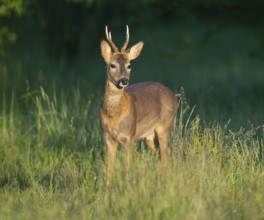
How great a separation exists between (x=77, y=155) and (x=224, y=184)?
95.5 inches

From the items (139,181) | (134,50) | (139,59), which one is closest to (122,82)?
(134,50)

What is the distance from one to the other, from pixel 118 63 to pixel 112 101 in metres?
0.38

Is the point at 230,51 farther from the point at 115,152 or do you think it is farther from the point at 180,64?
the point at 115,152

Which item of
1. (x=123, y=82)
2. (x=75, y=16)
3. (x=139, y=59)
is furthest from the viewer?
(x=139, y=59)

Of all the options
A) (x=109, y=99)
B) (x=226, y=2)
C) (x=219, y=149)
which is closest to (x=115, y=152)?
(x=109, y=99)

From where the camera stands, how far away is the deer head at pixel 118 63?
28.3ft

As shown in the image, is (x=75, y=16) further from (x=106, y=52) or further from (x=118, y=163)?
(x=118, y=163)

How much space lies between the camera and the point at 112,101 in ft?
28.9

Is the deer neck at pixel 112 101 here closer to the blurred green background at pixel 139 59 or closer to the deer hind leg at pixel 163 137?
the deer hind leg at pixel 163 137

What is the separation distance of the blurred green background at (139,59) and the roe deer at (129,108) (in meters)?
0.84

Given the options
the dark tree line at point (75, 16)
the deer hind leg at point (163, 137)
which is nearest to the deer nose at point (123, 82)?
the deer hind leg at point (163, 137)

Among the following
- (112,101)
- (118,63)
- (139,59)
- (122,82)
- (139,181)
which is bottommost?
(139,59)

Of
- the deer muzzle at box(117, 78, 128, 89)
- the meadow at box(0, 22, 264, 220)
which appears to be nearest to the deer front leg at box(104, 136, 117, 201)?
the meadow at box(0, 22, 264, 220)

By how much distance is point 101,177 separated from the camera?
7.78 meters
